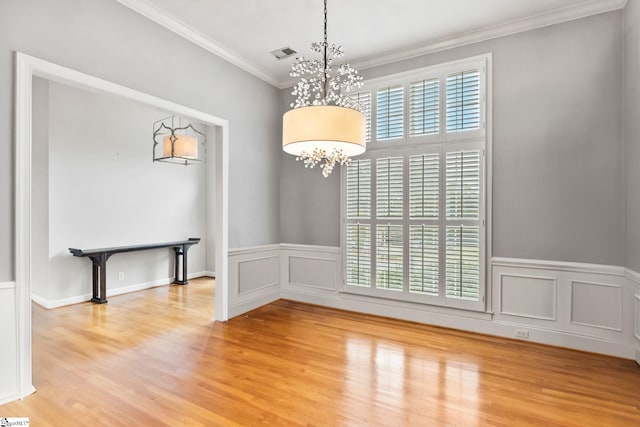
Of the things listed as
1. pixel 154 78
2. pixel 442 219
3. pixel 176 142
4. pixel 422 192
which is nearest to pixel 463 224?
pixel 442 219

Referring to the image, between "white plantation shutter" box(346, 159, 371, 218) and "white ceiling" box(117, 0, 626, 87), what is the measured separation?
4.62 ft

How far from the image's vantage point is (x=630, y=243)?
3.08 metres

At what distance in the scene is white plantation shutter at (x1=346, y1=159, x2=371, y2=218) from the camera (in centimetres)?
450

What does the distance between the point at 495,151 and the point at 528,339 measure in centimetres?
202

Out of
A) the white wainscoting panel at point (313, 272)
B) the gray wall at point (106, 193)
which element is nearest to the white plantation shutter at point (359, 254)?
the white wainscoting panel at point (313, 272)

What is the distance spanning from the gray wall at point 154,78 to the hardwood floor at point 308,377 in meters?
1.12

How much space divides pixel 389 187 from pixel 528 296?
75.6 inches

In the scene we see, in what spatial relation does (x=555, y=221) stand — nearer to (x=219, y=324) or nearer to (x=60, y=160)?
(x=219, y=324)

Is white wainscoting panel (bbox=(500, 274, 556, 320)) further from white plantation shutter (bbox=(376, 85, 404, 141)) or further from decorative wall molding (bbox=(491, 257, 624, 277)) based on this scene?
white plantation shutter (bbox=(376, 85, 404, 141))

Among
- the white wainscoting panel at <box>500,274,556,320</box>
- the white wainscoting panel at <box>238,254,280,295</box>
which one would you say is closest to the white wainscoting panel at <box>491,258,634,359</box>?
the white wainscoting panel at <box>500,274,556,320</box>

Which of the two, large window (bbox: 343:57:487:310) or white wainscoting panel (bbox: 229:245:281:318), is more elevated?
large window (bbox: 343:57:487:310)

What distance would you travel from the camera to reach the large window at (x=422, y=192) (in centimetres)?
386

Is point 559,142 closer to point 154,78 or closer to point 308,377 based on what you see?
point 308,377

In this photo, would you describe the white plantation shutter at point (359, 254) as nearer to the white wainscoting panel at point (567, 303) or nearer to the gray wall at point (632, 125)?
the white wainscoting panel at point (567, 303)
